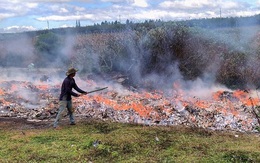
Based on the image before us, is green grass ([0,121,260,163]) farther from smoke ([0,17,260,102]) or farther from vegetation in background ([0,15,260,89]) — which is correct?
vegetation in background ([0,15,260,89])

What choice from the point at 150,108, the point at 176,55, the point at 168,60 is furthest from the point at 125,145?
the point at 176,55

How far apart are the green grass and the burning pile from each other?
1.15 metres

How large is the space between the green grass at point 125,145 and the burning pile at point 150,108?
3.78 ft

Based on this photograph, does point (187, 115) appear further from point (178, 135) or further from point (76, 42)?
point (76, 42)

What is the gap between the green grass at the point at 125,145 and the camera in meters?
8.30

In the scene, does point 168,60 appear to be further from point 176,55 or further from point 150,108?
point 150,108

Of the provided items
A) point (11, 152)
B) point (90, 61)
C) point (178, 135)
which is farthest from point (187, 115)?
point (90, 61)

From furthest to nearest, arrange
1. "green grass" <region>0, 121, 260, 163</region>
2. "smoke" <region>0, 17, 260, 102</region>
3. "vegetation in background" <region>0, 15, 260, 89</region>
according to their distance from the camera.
A: "vegetation in background" <region>0, 15, 260, 89</region> < "smoke" <region>0, 17, 260, 102</region> < "green grass" <region>0, 121, 260, 163</region>

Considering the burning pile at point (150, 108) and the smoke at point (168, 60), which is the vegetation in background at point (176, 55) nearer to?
the smoke at point (168, 60)

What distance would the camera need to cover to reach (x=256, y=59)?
18688 millimetres

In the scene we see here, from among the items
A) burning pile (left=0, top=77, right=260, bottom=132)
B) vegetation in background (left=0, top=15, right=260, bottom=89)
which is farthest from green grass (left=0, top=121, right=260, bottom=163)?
vegetation in background (left=0, top=15, right=260, bottom=89)

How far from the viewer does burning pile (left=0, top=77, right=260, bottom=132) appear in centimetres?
1199

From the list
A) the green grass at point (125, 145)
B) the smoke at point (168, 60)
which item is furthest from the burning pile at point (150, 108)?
the smoke at point (168, 60)

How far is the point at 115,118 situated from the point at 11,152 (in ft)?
15.2
